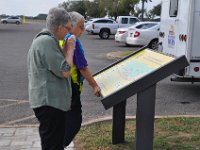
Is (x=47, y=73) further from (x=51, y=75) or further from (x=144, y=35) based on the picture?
(x=144, y=35)

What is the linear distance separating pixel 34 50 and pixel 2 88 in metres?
6.77

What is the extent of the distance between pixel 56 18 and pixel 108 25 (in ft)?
105

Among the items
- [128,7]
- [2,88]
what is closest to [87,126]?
[2,88]

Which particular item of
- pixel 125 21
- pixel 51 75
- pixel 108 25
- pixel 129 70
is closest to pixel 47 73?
pixel 51 75

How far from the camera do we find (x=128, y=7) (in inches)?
2176

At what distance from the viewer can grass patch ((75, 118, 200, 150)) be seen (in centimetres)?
557

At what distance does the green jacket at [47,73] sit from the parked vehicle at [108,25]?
103 ft

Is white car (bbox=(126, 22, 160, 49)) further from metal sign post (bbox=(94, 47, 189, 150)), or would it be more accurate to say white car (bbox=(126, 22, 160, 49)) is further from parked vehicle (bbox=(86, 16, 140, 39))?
metal sign post (bbox=(94, 47, 189, 150))

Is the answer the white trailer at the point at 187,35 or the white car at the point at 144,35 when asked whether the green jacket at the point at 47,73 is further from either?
the white car at the point at 144,35

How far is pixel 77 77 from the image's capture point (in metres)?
4.73

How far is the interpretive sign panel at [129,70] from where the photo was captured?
414 centimetres

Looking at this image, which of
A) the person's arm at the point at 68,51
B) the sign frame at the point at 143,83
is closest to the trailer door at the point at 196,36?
the sign frame at the point at 143,83

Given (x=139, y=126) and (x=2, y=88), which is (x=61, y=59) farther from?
(x=2, y=88)

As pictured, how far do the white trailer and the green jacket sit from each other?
5404 mm
